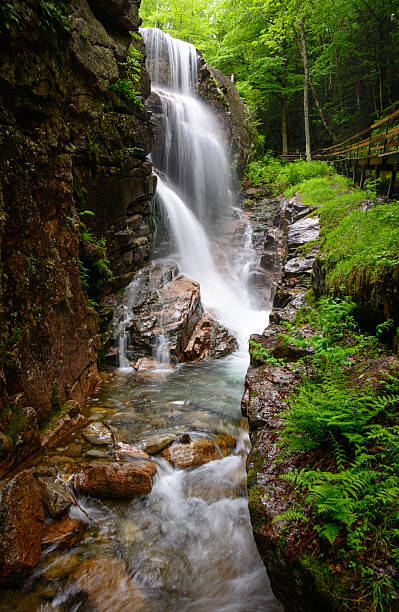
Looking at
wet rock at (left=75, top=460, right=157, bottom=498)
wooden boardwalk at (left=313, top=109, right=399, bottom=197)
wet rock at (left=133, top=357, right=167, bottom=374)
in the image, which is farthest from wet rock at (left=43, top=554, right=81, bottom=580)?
wooden boardwalk at (left=313, top=109, right=399, bottom=197)

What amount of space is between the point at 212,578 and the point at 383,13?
25545 mm

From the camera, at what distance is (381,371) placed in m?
2.94

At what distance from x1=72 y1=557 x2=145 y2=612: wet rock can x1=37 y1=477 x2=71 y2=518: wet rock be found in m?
0.57

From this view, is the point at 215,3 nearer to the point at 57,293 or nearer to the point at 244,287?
the point at 244,287

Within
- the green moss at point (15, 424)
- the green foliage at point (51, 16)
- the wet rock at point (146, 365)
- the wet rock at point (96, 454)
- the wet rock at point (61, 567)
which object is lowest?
the wet rock at point (146, 365)

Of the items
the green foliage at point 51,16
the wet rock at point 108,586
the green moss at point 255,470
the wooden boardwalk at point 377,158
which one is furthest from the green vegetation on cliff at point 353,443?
the green foliage at point 51,16

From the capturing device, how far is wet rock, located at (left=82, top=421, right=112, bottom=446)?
4.62 meters

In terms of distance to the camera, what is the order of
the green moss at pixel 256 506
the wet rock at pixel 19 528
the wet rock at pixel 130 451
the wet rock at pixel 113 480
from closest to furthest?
the green moss at pixel 256 506 < the wet rock at pixel 19 528 < the wet rock at pixel 113 480 < the wet rock at pixel 130 451

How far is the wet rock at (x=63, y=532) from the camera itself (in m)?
3.10

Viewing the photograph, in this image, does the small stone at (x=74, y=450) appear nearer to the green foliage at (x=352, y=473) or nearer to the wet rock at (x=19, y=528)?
the wet rock at (x=19, y=528)

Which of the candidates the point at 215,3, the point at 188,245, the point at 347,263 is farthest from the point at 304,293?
the point at 215,3

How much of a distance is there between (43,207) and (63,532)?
3.94 m

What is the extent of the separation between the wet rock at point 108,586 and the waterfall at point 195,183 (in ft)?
22.2

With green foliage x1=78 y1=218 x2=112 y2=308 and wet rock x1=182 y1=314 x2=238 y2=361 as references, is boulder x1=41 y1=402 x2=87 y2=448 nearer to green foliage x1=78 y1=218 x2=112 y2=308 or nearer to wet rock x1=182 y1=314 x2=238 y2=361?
green foliage x1=78 y1=218 x2=112 y2=308
